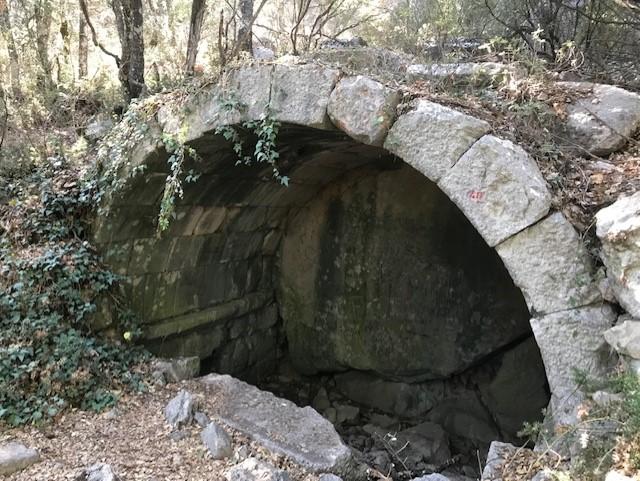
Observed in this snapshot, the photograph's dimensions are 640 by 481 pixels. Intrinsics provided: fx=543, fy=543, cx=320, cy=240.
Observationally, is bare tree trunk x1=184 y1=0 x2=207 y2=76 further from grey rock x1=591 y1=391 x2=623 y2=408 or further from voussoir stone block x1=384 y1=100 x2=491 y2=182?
grey rock x1=591 y1=391 x2=623 y2=408

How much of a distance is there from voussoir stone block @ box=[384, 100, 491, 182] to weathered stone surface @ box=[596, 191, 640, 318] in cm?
79

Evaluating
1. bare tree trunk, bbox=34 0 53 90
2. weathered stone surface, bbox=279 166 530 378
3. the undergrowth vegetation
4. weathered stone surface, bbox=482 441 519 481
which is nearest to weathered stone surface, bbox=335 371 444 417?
weathered stone surface, bbox=279 166 530 378

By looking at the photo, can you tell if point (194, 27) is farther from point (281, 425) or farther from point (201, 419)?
point (281, 425)

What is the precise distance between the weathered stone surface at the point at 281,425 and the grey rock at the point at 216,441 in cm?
22

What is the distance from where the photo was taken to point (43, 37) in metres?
5.98

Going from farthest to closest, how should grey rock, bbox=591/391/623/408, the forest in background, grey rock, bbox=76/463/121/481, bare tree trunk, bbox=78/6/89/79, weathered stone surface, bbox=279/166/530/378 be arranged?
bare tree trunk, bbox=78/6/89/79 → weathered stone surface, bbox=279/166/530/378 → the forest in background → grey rock, bbox=76/463/121/481 → grey rock, bbox=591/391/623/408

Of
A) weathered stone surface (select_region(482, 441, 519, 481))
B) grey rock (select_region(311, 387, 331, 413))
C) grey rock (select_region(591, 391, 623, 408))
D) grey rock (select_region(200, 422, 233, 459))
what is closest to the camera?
grey rock (select_region(591, 391, 623, 408))

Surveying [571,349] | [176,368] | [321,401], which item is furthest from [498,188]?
[321,401]

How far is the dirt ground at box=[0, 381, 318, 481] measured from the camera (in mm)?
3023

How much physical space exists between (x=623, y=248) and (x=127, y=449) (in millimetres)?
2919

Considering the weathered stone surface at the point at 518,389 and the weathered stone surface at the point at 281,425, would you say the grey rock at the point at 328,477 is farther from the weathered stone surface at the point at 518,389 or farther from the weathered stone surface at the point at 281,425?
the weathered stone surface at the point at 518,389

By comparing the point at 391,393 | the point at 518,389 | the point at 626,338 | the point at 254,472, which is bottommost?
the point at 391,393

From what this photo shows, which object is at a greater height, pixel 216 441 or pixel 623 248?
pixel 623 248

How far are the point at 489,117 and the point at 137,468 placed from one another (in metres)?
2.83
